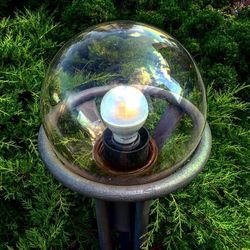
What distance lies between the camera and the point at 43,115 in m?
1.82

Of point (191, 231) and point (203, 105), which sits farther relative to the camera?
point (191, 231)

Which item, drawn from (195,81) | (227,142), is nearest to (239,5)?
(227,142)

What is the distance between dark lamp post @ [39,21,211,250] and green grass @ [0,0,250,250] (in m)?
0.55

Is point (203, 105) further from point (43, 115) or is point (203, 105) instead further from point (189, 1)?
point (189, 1)

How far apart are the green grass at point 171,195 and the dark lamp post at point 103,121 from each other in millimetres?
550

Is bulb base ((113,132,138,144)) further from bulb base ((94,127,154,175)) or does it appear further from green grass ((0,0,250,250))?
green grass ((0,0,250,250))

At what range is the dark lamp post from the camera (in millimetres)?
1632

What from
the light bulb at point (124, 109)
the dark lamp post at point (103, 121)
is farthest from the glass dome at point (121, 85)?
the light bulb at point (124, 109)

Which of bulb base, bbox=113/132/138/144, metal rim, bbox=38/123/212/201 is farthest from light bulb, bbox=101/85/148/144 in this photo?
metal rim, bbox=38/123/212/201

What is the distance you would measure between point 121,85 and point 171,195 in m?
0.82

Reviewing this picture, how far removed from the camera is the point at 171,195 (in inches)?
94.6

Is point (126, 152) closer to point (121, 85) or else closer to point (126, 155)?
point (126, 155)

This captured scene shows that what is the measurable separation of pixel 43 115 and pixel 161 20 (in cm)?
178

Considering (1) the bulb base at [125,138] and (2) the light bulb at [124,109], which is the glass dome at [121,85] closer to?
(1) the bulb base at [125,138]
